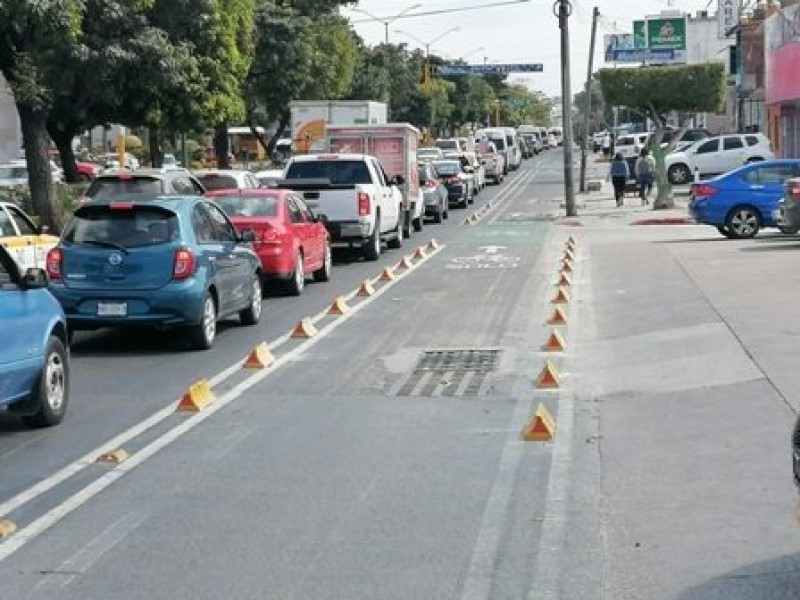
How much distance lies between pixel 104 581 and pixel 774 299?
11461mm

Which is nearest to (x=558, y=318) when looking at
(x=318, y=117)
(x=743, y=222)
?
(x=743, y=222)

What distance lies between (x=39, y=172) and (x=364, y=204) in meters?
8.25

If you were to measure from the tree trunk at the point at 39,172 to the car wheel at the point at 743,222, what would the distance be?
14.0m

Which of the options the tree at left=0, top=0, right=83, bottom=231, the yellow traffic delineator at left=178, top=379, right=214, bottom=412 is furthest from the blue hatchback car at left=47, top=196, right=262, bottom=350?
the tree at left=0, top=0, right=83, bottom=231

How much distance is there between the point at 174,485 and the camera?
8.16 meters

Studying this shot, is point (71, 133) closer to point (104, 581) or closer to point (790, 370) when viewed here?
point (790, 370)

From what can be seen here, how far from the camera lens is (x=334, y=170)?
25047 millimetres

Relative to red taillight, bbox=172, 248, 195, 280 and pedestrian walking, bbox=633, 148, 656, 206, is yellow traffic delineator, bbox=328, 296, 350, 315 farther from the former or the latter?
pedestrian walking, bbox=633, 148, 656, 206

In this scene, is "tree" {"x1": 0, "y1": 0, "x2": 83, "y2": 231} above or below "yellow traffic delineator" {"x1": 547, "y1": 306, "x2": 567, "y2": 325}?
above

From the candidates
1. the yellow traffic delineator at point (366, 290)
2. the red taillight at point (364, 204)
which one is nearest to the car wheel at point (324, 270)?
the yellow traffic delineator at point (366, 290)

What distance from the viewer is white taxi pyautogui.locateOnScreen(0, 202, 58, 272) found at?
16.6 m

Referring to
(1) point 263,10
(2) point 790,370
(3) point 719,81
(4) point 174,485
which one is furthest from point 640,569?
(1) point 263,10

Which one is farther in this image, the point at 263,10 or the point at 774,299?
the point at 263,10

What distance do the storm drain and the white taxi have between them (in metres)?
5.81
